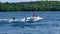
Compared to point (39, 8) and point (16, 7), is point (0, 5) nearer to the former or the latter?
point (16, 7)

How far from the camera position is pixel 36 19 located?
39.7 metres

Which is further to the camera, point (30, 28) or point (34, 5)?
point (34, 5)

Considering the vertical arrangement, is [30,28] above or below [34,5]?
above

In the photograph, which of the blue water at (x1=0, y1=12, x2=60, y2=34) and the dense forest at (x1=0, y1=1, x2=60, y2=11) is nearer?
the blue water at (x1=0, y1=12, x2=60, y2=34)

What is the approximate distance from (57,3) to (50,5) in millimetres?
2071

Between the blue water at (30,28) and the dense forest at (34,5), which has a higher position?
the blue water at (30,28)

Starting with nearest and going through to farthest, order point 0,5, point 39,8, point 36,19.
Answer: point 36,19, point 0,5, point 39,8

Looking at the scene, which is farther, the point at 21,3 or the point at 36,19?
the point at 21,3

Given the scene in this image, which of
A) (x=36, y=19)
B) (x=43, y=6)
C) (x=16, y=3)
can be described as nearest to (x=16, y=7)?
(x=16, y=3)

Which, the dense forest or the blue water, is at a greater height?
the blue water

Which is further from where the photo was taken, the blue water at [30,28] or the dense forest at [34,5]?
the dense forest at [34,5]

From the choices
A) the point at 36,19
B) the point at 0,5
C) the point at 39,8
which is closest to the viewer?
the point at 36,19

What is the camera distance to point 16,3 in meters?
67.2

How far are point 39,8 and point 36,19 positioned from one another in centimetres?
3336
